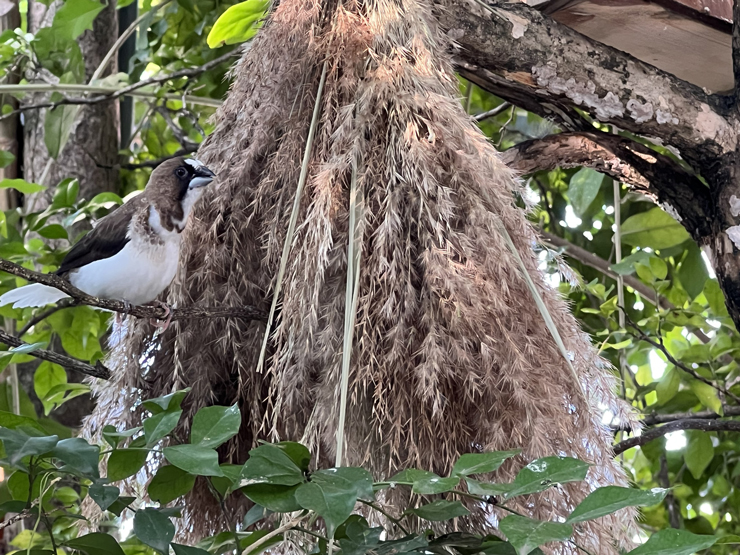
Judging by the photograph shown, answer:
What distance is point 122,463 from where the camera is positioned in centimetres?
41

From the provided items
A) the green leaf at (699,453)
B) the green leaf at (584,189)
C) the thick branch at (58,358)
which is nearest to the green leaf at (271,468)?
the thick branch at (58,358)

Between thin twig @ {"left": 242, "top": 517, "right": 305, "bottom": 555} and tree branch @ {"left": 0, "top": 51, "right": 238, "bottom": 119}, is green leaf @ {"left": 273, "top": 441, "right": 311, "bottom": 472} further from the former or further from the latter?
tree branch @ {"left": 0, "top": 51, "right": 238, "bottom": 119}

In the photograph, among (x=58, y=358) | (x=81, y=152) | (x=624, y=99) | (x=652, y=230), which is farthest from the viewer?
(x=81, y=152)

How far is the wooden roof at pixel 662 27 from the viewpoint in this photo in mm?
633

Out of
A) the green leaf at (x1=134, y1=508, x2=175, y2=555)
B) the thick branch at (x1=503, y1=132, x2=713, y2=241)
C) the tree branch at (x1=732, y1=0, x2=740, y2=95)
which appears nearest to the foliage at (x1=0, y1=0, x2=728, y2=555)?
the green leaf at (x1=134, y1=508, x2=175, y2=555)

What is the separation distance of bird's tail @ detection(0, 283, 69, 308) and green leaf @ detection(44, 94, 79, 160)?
0.29 meters

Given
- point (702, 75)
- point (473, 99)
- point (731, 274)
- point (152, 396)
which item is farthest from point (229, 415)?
point (473, 99)

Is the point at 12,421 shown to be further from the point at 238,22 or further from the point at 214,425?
the point at 238,22

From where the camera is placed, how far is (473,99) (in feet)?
4.12

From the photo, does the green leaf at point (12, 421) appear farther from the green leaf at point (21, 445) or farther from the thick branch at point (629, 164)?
the thick branch at point (629, 164)

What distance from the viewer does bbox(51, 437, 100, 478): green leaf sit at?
1.28 ft

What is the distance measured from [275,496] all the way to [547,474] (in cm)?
13

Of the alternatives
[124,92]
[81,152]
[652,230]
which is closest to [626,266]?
[652,230]

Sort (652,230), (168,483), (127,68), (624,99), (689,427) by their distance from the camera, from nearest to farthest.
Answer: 1. (168,483)
2. (624,99)
3. (689,427)
4. (652,230)
5. (127,68)
